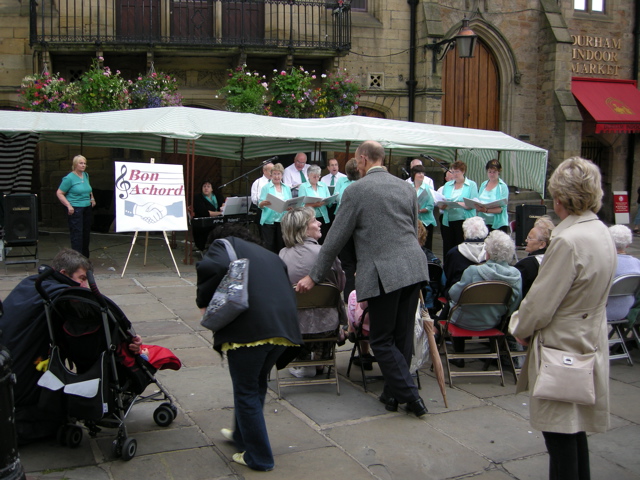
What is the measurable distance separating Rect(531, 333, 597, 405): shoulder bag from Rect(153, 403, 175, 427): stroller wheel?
95.1 inches

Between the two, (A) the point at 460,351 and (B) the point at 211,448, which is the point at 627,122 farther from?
(B) the point at 211,448

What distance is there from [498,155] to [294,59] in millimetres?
5347

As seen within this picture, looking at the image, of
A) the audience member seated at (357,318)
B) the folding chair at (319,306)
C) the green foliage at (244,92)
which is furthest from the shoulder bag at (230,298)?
the green foliage at (244,92)

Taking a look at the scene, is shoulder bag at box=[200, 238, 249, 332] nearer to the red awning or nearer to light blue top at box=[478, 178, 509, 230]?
light blue top at box=[478, 178, 509, 230]

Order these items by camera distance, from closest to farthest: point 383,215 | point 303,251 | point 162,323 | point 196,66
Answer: point 383,215 → point 303,251 → point 162,323 → point 196,66

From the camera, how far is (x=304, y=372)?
5535mm

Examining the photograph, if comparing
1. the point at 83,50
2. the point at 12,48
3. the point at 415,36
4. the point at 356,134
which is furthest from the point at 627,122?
the point at 12,48

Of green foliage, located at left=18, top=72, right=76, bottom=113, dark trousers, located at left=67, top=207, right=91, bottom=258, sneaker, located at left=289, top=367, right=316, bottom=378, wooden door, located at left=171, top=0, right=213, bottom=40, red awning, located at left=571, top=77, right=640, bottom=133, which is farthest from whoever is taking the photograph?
red awning, located at left=571, top=77, right=640, bottom=133

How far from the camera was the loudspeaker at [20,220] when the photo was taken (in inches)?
396

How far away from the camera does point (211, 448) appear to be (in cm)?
419

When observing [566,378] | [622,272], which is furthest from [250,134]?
[566,378]

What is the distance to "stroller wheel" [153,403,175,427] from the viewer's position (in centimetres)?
444

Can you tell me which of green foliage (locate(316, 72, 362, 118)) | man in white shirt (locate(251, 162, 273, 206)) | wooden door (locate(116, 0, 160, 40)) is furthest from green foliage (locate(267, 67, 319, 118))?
man in white shirt (locate(251, 162, 273, 206))

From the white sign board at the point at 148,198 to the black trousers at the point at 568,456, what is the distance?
7.49m
